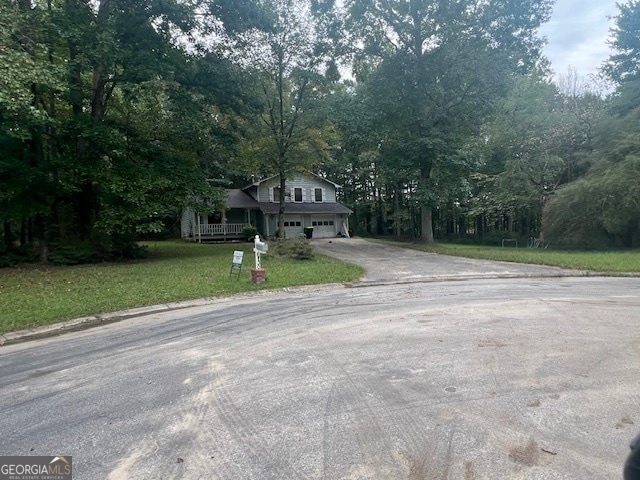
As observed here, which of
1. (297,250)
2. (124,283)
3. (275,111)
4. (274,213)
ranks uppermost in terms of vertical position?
(275,111)

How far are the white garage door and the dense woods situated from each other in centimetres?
635

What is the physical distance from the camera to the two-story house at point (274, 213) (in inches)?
1153

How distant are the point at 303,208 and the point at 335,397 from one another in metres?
27.9

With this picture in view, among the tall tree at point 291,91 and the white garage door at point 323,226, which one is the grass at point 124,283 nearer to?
the tall tree at point 291,91

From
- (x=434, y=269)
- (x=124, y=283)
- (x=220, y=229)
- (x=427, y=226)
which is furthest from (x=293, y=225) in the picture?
(x=124, y=283)

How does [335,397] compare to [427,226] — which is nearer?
[335,397]

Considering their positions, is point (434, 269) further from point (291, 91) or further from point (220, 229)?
point (220, 229)

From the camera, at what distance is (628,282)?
33.9ft

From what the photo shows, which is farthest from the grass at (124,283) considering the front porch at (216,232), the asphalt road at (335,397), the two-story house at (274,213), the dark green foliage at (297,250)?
the two-story house at (274,213)

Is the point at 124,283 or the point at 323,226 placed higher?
the point at 323,226

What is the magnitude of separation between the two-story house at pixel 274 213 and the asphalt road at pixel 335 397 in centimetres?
2314

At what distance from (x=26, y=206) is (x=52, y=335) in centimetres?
1019

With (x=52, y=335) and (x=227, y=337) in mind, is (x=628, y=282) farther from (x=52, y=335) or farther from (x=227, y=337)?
(x=52, y=335)

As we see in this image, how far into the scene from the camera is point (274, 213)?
2931 cm
